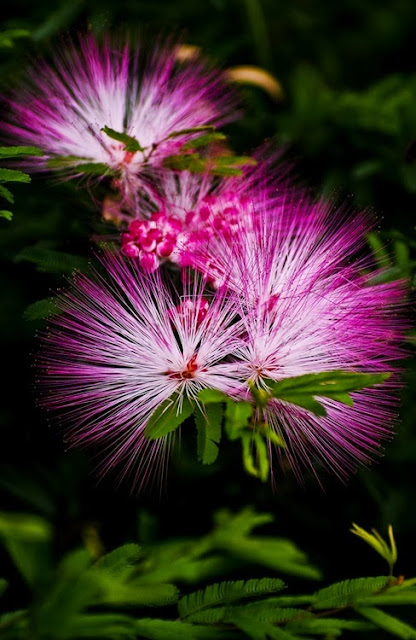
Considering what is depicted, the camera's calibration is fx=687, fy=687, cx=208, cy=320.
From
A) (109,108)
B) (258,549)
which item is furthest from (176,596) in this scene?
(109,108)


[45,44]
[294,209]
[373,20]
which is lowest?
[294,209]

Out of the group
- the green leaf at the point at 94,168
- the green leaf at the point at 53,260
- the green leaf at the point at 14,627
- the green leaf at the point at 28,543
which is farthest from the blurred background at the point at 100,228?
the green leaf at the point at 28,543

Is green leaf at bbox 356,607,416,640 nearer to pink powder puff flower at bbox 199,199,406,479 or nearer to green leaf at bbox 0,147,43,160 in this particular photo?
pink powder puff flower at bbox 199,199,406,479

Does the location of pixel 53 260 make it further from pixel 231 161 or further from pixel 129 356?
pixel 231 161

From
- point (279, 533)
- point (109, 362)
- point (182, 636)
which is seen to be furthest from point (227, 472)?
point (182, 636)

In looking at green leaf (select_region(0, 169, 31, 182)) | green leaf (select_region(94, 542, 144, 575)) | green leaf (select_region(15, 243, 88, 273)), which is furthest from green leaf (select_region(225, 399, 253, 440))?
green leaf (select_region(0, 169, 31, 182))

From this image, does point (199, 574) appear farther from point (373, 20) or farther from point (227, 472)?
point (373, 20)
